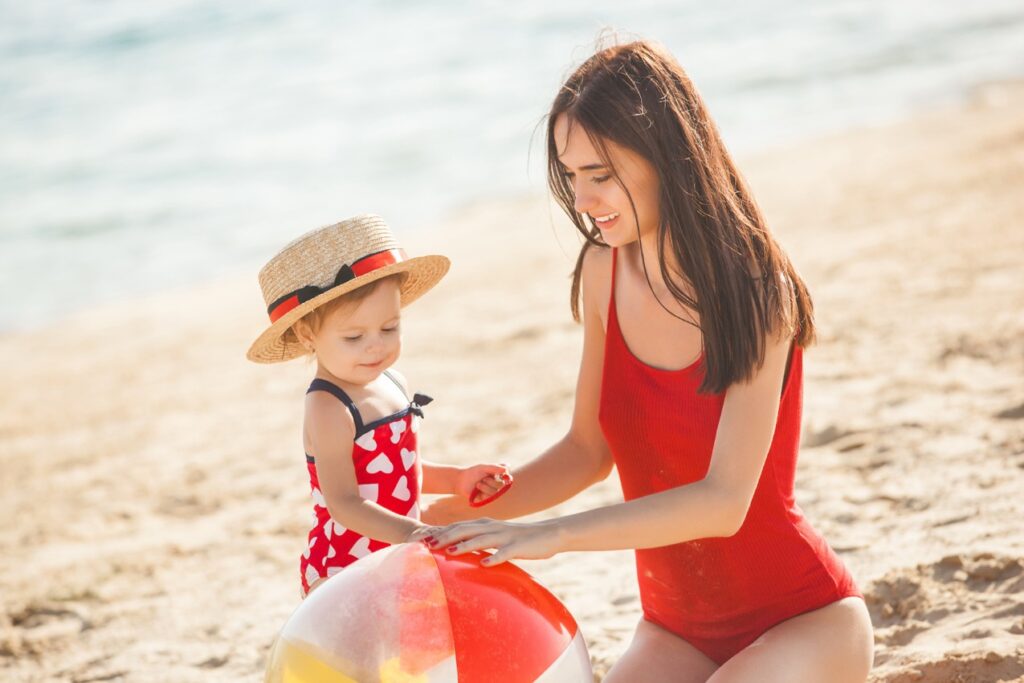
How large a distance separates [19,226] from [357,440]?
A: 46.7ft

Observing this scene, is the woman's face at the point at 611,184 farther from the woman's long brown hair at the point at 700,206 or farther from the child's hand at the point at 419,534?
the child's hand at the point at 419,534

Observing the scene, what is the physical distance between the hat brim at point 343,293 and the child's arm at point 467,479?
504mm

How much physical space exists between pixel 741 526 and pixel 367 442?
0.99m

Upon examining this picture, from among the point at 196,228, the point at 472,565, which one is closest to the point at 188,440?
the point at 472,565

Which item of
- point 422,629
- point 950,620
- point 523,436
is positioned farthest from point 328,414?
point 523,436

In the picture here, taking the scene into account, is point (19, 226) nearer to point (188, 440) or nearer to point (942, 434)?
point (188, 440)

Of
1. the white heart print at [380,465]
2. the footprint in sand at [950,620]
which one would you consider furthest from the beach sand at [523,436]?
the white heart print at [380,465]

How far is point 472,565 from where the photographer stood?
2678mm

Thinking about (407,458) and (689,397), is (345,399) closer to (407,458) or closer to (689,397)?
(407,458)

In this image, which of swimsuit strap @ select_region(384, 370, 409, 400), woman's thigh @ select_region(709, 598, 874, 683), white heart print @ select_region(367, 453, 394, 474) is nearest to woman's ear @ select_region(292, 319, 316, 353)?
swimsuit strap @ select_region(384, 370, 409, 400)

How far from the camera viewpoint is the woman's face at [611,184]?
275 centimetres

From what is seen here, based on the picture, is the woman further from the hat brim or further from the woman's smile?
the hat brim

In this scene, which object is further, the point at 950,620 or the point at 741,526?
the point at 950,620

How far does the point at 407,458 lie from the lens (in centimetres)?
314
